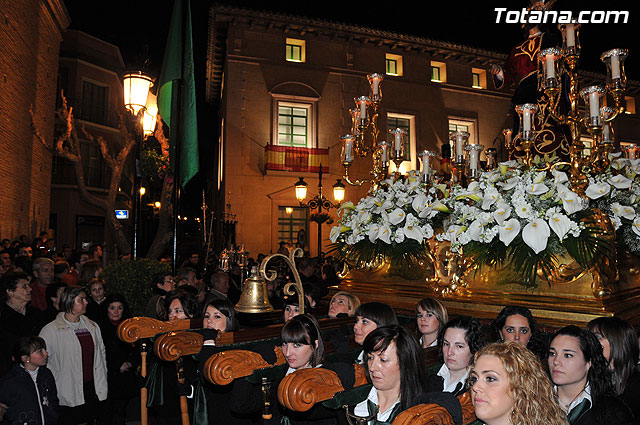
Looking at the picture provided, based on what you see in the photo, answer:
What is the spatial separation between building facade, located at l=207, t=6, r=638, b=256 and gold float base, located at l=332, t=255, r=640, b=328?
15.4 meters

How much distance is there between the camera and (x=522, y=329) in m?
3.71

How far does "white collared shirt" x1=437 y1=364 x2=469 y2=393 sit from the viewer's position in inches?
134

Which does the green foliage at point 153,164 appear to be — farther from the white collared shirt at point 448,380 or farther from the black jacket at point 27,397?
the white collared shirt at point 448,380

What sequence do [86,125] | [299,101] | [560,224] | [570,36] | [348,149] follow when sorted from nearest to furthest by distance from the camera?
[560,224] → [570,36] → [348,149] → [299,101] → [86,125]

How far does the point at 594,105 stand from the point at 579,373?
7.33 feet

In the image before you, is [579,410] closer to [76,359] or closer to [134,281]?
[76,359]

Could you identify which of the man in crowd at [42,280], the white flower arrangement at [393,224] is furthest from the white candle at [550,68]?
the man in crowd at [42,280]

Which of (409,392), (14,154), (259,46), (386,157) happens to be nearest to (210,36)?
(259,46)

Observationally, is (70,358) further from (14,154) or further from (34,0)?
(34,0)

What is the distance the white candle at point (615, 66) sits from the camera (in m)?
4.18

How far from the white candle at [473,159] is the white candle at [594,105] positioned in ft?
3.56

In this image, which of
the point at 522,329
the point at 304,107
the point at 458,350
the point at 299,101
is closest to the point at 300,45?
the point at 299,101

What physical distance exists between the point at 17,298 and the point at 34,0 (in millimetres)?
17837

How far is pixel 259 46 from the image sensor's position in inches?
866
